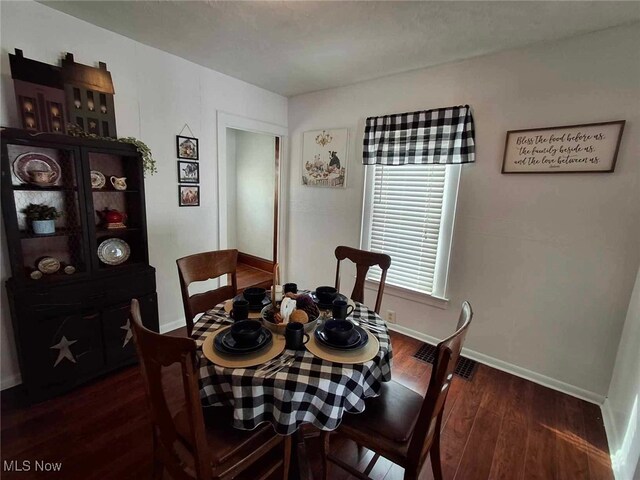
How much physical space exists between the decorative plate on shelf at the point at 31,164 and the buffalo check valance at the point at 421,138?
243cm

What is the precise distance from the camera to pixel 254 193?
4594 mm

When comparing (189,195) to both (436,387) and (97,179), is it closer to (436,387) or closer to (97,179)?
(97,179)

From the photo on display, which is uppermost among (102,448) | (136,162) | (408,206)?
(136,162)

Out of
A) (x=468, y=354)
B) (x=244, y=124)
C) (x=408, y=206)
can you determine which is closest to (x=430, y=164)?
(x=408, y=206)

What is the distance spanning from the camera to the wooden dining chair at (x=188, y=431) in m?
0.89

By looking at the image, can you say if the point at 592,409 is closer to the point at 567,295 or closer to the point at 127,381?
the point at 567,295

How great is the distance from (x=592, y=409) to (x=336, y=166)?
9.31ft

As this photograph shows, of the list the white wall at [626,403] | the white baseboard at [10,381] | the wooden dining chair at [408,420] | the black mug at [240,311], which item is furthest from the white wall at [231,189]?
the white wall at [626,403]

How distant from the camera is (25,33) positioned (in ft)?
5.85

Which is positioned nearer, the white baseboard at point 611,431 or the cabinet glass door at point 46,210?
the white baseboard at point 611,431

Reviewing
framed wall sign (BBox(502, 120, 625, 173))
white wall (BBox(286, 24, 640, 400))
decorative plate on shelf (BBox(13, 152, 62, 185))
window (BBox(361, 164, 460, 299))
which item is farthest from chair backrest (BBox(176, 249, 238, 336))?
framed wall sign (BBox(502, 120, 625, 173))

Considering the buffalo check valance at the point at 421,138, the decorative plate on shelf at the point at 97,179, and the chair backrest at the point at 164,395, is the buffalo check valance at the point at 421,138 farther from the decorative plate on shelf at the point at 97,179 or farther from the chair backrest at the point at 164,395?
the chair backrest at the point at 164,395

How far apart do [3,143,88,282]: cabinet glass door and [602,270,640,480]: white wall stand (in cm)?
328

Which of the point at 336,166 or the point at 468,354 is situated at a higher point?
the point at 336,166
